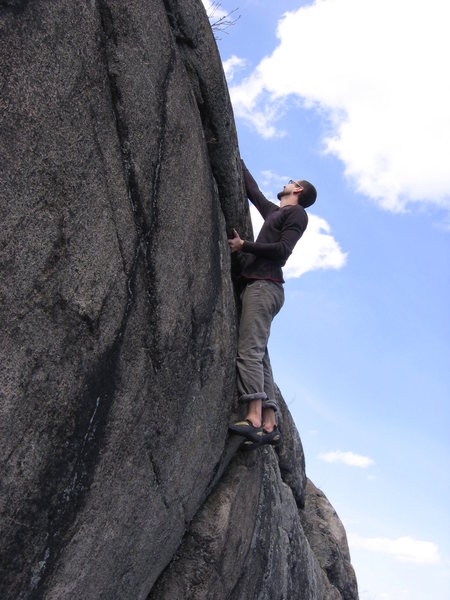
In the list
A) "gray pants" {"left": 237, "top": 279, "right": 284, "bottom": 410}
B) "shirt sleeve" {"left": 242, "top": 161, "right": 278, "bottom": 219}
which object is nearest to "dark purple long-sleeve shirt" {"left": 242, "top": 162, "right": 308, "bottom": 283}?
"gray pants" {"left": 237, "top": 279, "right": 284, "bottom": 410}

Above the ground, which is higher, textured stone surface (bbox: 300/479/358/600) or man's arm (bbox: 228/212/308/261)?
man's arm (bbox: 228/212/308/261)

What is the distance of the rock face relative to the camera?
495 centimetres

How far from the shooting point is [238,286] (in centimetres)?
880

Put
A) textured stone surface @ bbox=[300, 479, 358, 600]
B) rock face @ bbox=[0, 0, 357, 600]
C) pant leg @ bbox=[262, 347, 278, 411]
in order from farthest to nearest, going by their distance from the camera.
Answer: textured stone surface @ bbox=[300, 479, 358, 600]
pant leg @ bbox=[262, 347, 278, 411]
rock face @ bbox=[0, 0, 357, 600]

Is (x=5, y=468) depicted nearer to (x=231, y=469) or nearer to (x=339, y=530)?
(x=231, y=469)

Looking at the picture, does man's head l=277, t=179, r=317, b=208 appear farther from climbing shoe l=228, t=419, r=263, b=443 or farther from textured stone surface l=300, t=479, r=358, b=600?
textured stone surface l=300, t=479, r=358, b=600

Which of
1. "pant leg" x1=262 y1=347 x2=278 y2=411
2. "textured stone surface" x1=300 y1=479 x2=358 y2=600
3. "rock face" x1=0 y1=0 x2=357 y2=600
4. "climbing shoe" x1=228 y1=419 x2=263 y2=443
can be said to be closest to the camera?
"rock face" x1=0 y1=0 x2=357 y2=600

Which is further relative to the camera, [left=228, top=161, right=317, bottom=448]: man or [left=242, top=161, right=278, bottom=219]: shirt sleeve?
[left=242, top=161, right=278, bottom=219]: shirt sleeve

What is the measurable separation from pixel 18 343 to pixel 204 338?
2838mm

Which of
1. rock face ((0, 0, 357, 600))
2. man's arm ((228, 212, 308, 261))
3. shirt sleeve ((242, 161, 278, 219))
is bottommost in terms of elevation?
rock face ((0, 0, 357, 600))

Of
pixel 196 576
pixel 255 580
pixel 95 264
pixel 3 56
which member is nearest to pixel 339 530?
pixel 255 580

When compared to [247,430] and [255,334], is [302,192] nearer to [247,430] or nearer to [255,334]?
[255,334]

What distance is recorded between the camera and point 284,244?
8.33 m

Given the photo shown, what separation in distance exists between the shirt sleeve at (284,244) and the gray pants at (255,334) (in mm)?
399
